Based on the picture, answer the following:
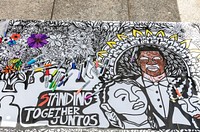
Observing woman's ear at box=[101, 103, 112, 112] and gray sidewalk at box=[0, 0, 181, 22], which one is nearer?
woman's ear at box=[101, 103, 112, 112]

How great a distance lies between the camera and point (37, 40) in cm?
147

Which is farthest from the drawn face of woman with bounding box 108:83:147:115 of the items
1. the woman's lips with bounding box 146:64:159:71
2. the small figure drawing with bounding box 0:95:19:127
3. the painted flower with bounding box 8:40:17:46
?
the painted flower with bounding box 8:40:17:46

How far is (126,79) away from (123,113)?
181mm

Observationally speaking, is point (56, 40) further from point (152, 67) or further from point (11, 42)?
point (152, 67)

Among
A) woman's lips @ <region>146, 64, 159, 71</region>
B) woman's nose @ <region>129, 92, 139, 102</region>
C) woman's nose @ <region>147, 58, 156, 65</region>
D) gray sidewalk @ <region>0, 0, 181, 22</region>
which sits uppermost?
gray sidewalk @ <region>0, 0, 181, 22</region>

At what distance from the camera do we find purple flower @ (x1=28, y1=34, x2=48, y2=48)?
1.45m

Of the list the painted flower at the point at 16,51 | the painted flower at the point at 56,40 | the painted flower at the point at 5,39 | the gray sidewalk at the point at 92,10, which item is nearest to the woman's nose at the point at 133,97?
the painted flower at the point at 56,40

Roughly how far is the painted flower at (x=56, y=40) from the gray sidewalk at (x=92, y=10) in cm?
42

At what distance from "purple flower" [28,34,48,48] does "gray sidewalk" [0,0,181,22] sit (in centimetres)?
43

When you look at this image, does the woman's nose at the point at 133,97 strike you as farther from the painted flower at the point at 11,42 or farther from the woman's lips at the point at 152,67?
the painted flower at the point at 11,42

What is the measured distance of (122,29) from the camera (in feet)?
5.01

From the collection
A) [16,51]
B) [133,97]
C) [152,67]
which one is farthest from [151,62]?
[16,51]

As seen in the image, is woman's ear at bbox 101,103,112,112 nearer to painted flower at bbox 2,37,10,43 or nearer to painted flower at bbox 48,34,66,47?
painted flower at bbox 48,34,66,47

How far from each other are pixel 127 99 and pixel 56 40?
1.61ft
